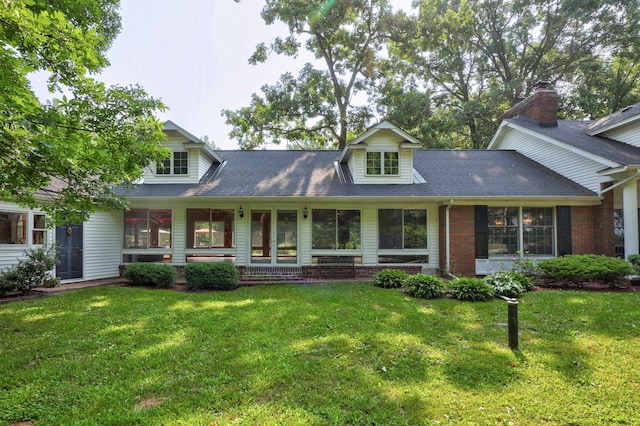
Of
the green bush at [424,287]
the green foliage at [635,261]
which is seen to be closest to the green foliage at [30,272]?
the green bush at [424,287]

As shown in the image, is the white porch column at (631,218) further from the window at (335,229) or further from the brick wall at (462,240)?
the window at (335,229)

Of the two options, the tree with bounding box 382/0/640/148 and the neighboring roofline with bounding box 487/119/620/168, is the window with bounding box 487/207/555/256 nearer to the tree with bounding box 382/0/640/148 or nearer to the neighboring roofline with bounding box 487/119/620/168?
the neighboring roofline with bounding box 487/119/620/168

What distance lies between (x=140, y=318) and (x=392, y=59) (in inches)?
939

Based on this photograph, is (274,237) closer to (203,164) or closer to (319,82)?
(203,164)

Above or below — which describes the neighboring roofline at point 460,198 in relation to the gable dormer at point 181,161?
below

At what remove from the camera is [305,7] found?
768 inches

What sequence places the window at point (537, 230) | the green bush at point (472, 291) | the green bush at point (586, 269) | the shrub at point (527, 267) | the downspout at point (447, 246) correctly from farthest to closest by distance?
the window at point (537, 230) → the downspout at point (447, 246) → the shrub at point (527, 267) → the green bush at point (586, 269) → the green bush at point (472, 291)

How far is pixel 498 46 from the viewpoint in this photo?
2400 centimetres

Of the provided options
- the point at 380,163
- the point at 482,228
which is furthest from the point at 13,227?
the point at 482,228

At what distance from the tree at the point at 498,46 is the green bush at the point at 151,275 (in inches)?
780

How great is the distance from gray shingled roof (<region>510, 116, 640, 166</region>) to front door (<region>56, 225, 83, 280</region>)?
16.4 metres

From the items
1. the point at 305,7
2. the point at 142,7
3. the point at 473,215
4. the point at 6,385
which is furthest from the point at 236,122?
the point at 6,385

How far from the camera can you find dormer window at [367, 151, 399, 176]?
11586mm

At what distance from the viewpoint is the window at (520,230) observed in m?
10.7
